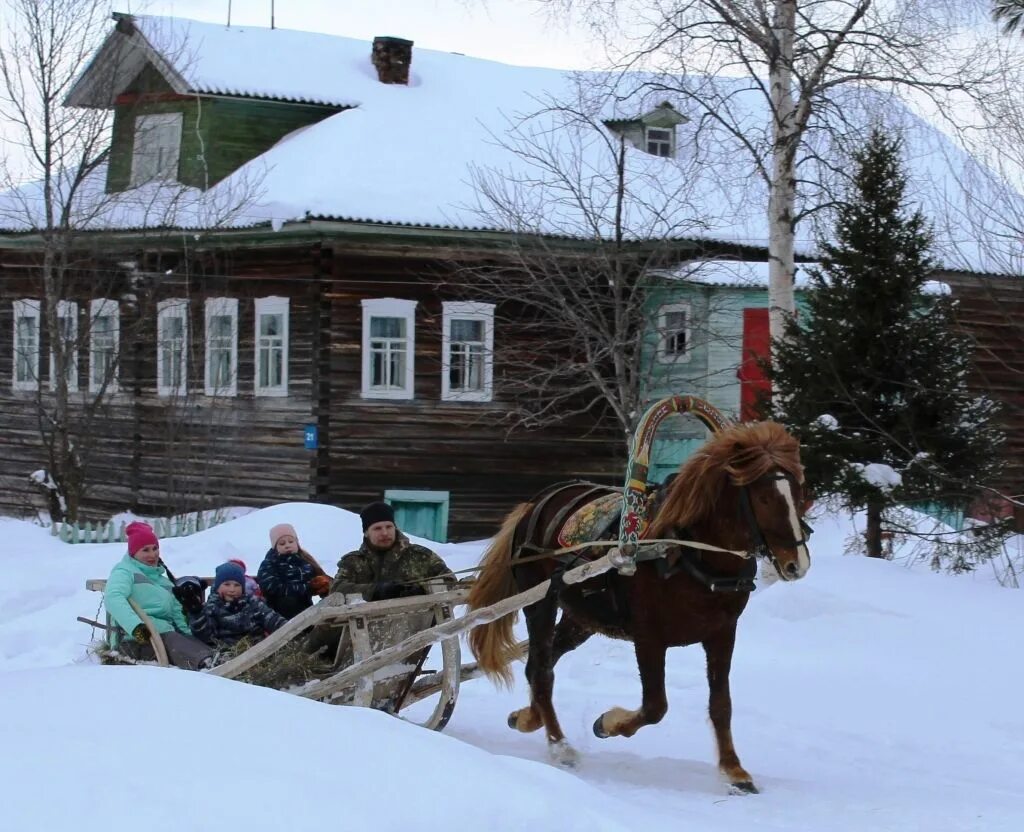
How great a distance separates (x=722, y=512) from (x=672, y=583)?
423mm

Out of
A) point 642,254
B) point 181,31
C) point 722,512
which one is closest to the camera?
point 722,512

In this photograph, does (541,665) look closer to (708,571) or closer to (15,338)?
(708,571)

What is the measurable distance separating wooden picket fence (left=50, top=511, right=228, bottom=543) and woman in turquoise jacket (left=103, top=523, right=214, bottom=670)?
8.64 m

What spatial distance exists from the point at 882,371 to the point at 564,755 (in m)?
6.96

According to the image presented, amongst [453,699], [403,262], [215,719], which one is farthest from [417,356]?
[215,719]

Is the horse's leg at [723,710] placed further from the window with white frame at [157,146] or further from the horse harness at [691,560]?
the window with white frame at [157,146]

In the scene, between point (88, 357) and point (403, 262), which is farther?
point (88, 357)

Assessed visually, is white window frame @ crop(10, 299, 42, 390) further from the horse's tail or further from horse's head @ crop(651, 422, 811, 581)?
horse's head @ crop(651, 422, 811, 581)

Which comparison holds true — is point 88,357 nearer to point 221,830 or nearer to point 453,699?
point 453,699

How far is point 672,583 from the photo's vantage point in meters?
6.55

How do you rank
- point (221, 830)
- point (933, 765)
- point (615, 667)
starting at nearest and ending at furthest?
point (221, 830), point (933, 765), point (615, 667)

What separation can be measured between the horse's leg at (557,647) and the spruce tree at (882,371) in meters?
5.24

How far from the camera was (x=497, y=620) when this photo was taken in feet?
25.1

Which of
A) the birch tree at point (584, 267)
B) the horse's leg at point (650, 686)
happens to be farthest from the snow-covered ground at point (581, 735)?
the birch tree at point (584, 267)
